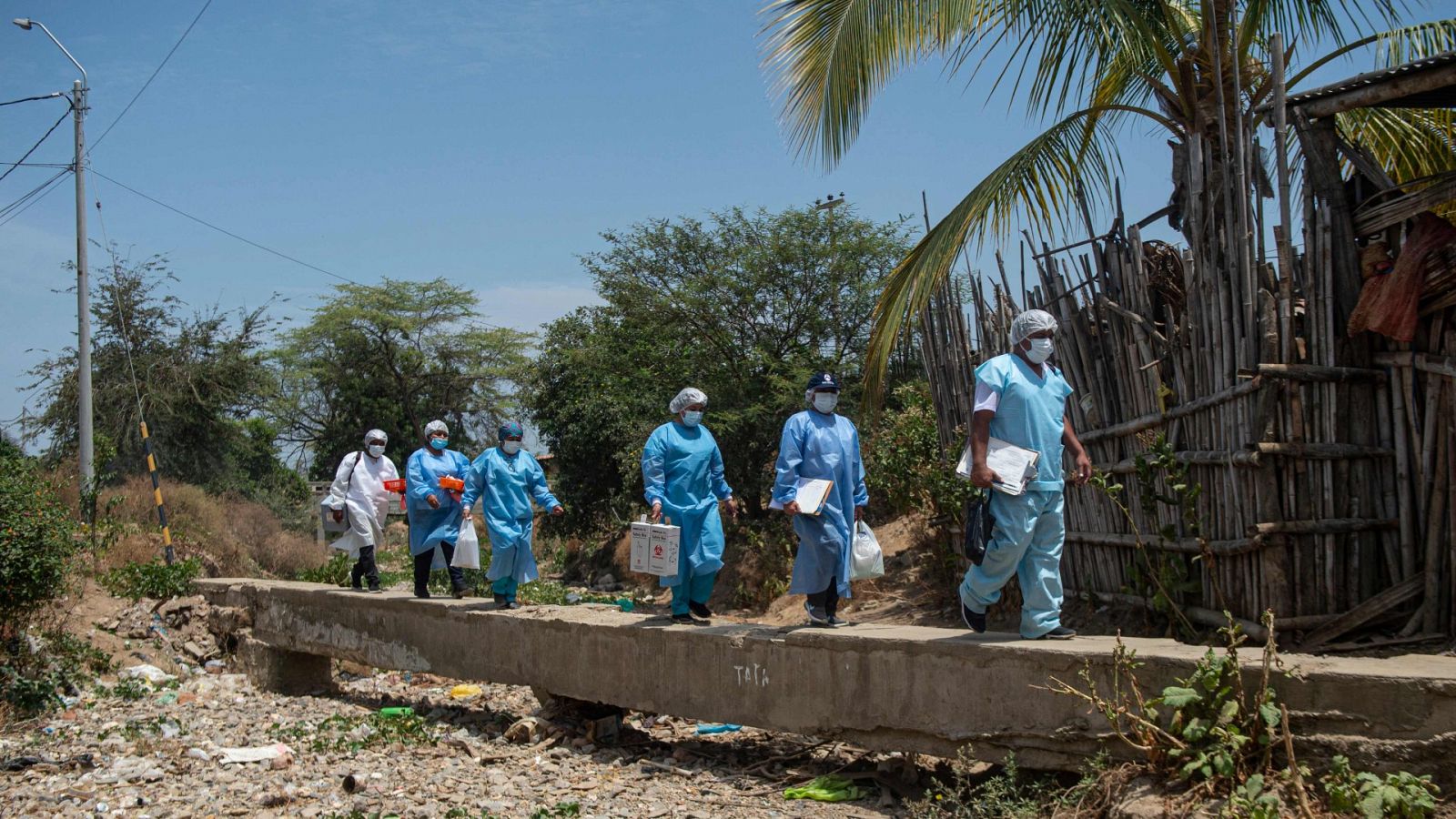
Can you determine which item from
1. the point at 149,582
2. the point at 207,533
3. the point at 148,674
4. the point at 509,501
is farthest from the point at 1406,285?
the point at 207,533

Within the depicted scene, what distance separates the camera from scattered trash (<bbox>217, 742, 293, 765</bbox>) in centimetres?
732

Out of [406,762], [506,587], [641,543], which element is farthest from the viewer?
[506,587]

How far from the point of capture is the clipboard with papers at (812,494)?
241 inches

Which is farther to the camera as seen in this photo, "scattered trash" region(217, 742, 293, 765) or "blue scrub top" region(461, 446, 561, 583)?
"blue scrub top" region(461, 446, 561, 583)

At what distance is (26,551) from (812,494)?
240 inches

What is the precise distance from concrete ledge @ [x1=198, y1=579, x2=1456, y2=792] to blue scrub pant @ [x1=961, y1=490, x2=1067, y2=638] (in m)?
0.20

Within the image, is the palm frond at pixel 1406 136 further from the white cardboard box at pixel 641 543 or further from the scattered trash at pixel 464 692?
A: the scattered trash at pixel 464 692

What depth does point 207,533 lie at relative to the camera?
16.3 meters

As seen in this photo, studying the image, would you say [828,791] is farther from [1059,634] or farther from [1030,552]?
[1030,552]

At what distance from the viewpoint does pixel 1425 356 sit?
→ 16.8ft

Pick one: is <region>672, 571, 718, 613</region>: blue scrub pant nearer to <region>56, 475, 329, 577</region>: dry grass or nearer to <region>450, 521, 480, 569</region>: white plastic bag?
<region>450, 521, 480, 569</region>: white plastic bag

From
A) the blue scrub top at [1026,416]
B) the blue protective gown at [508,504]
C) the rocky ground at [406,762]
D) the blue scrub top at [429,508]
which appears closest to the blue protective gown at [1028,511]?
the blue scrub top at [1026,416]

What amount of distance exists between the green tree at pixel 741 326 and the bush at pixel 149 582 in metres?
6.19

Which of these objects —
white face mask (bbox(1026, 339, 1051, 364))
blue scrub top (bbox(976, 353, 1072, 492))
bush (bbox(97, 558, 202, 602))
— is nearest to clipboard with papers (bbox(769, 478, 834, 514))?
blue scrub top (bbox(976, 353, 1072, 492))
